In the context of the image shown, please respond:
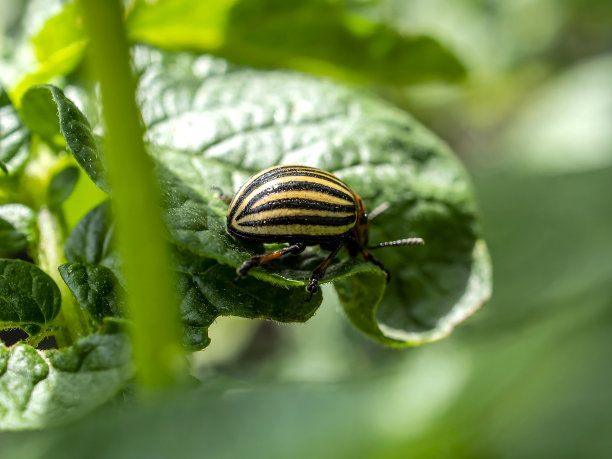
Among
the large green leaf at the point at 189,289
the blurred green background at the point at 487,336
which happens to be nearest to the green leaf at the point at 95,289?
the large green leaf at the point at 189,289

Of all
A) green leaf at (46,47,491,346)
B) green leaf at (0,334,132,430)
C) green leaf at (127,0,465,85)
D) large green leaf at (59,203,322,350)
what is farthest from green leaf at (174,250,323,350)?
green leaf at (127,0,465,85)

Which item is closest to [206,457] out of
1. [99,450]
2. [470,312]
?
[99,450]

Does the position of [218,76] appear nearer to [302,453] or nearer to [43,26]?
[43,26]

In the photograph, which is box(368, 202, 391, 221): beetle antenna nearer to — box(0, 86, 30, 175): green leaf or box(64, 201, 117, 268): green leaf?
box(64, 201, 117, 268): green leaf

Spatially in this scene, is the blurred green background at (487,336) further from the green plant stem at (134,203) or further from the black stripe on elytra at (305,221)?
the black stripe on elytra at (305,221)

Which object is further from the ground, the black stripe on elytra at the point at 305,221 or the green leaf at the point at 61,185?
the green leaf at the point at 61,185

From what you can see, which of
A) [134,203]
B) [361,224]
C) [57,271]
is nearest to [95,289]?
[57,271]
